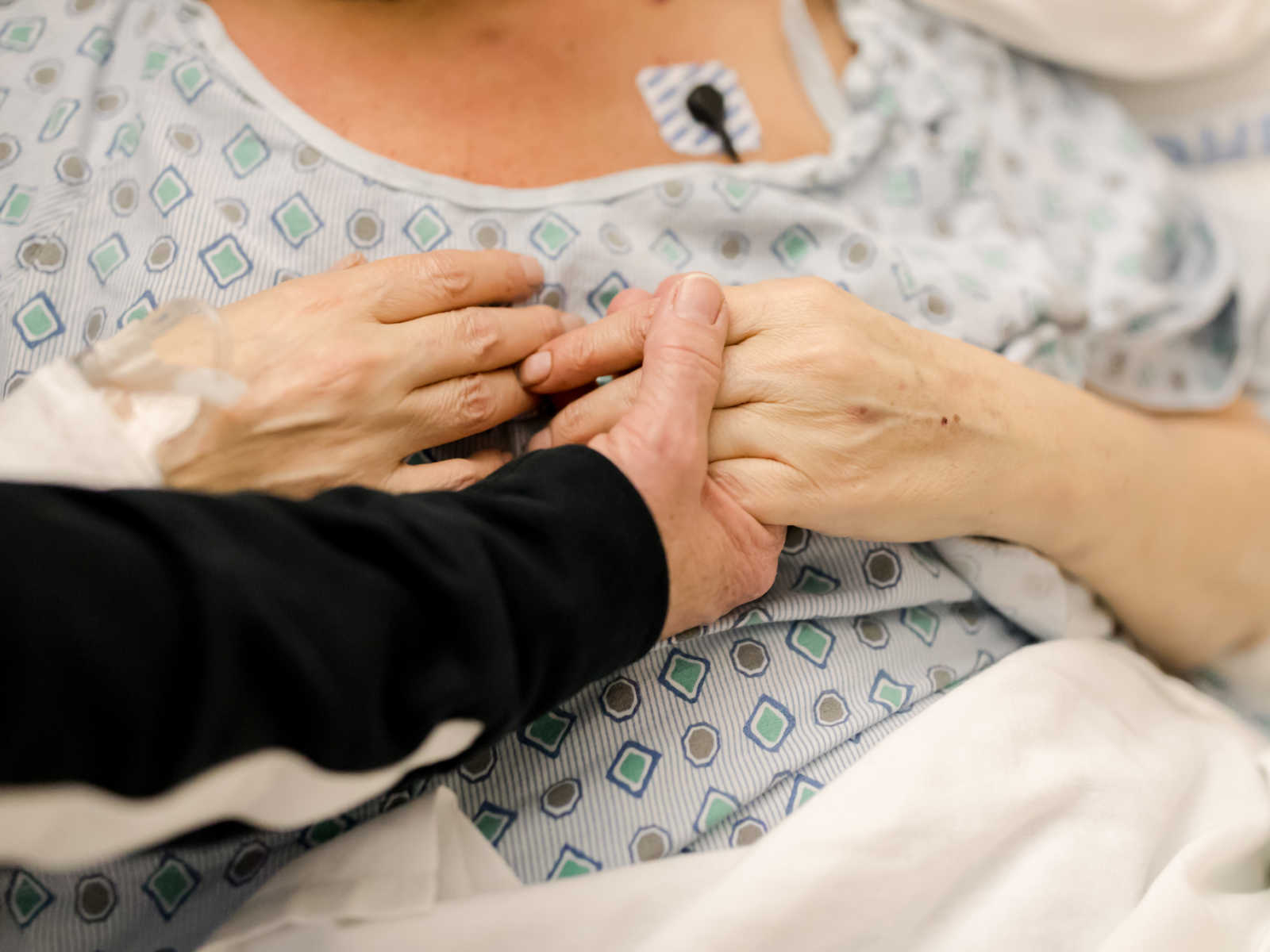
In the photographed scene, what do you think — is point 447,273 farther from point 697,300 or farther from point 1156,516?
point 1156,516

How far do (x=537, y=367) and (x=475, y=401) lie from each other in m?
0.07

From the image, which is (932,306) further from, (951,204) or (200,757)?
(200,757)

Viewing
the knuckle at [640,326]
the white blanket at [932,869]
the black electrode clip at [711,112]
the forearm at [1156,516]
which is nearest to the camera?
the white blanket at [932,869]

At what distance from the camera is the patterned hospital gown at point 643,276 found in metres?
0.71

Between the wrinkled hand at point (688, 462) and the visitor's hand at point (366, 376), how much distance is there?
0.46 ft

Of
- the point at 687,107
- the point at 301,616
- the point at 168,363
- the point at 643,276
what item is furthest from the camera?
the point at 687,107

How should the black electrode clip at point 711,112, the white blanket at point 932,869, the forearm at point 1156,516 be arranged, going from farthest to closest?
the black electrode clip at point 711,112 → the forearm at point 1156,516 → the white blanket at point 932,869

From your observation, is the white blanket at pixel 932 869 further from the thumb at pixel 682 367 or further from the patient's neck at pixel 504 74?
the patient's neck at pixel 504 74

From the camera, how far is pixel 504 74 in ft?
3.21

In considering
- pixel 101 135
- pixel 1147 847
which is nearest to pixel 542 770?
pixel 1147 847

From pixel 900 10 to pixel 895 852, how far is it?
111 centimetres

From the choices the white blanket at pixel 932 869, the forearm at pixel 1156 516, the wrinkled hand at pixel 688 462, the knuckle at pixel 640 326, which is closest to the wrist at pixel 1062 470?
the forearm at pixel 1156 516

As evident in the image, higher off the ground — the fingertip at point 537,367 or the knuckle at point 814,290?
the fingertip at point 537,367

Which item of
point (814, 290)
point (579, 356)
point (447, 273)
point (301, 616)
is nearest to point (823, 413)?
point (814, 290)
